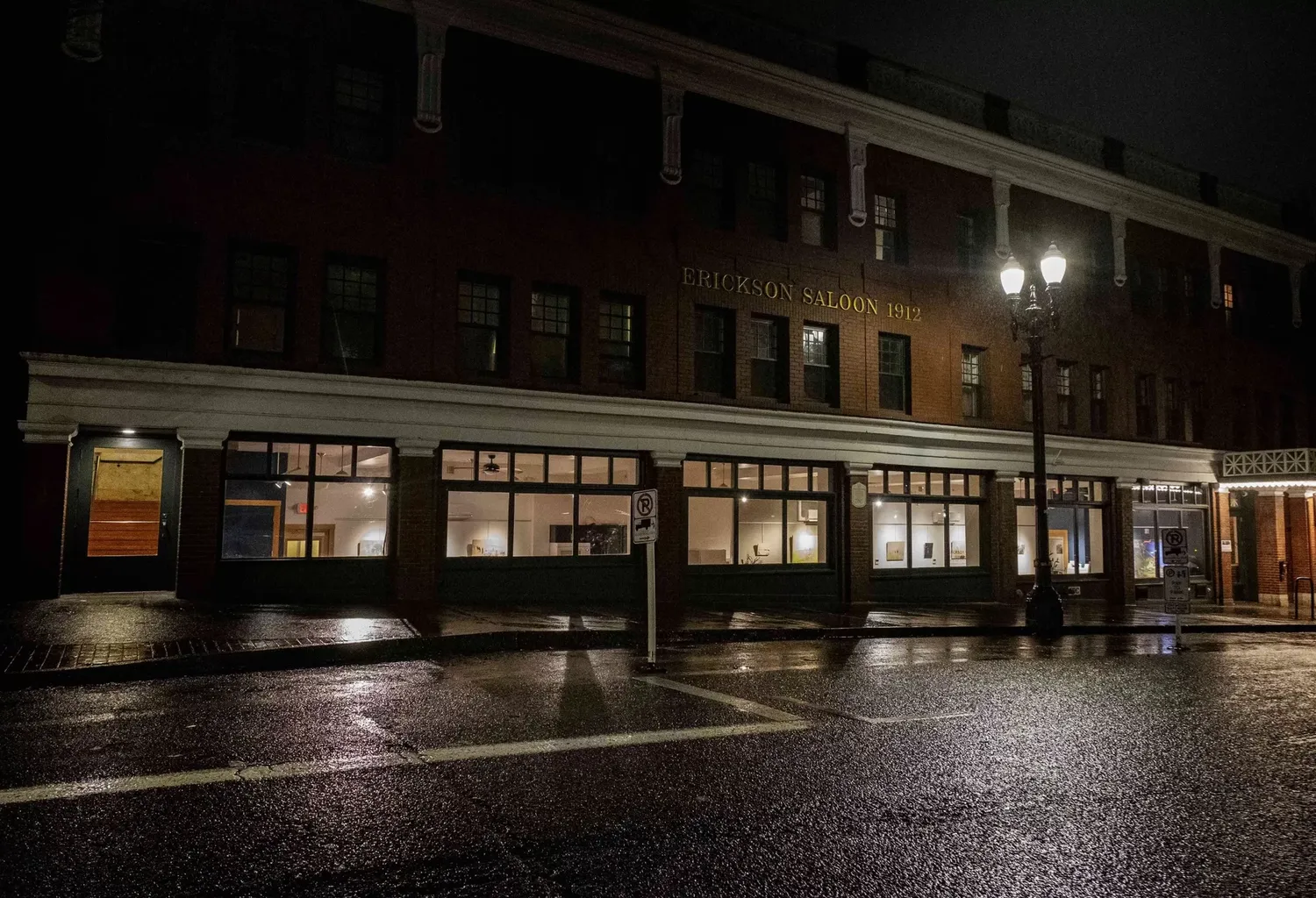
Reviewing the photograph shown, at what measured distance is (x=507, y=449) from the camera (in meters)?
17.5

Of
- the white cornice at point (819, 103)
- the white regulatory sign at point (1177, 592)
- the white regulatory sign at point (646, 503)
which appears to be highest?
the white cornice at point (819, 103)

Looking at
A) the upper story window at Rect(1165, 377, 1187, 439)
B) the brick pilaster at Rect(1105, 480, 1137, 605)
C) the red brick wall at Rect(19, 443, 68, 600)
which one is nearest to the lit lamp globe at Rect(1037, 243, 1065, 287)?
the brick pilaster at Rect(1105, 480, 1137, 605)

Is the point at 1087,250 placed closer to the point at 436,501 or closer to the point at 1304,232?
the point at 1304,232

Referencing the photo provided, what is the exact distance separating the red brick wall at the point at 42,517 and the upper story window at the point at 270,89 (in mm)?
6348

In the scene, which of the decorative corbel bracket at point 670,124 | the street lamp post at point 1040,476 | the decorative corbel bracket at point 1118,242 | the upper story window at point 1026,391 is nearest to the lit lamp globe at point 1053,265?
the street lamp post at point 1040,476

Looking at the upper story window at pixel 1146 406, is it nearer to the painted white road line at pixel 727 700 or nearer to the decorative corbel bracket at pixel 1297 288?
the decorative corbel bracket at pixel 1297 288

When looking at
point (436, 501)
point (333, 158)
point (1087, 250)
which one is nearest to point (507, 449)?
point (436, 501)

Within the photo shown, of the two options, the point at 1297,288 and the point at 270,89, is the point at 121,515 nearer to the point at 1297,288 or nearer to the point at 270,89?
the point at 270,89

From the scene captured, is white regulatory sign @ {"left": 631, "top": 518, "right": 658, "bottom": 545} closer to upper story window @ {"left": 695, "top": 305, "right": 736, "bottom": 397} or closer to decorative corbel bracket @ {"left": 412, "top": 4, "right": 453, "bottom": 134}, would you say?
upper story window @ {"left": 695, "top": 305, "right": 736, "bottom": 397}

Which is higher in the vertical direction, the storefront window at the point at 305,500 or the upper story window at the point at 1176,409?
the upper story window at the point at 1176,409

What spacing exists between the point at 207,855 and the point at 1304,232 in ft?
125

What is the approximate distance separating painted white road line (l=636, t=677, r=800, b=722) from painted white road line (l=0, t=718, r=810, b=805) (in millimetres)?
364

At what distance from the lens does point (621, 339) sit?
19031 millimetres

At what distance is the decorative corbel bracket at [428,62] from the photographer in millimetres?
16734
